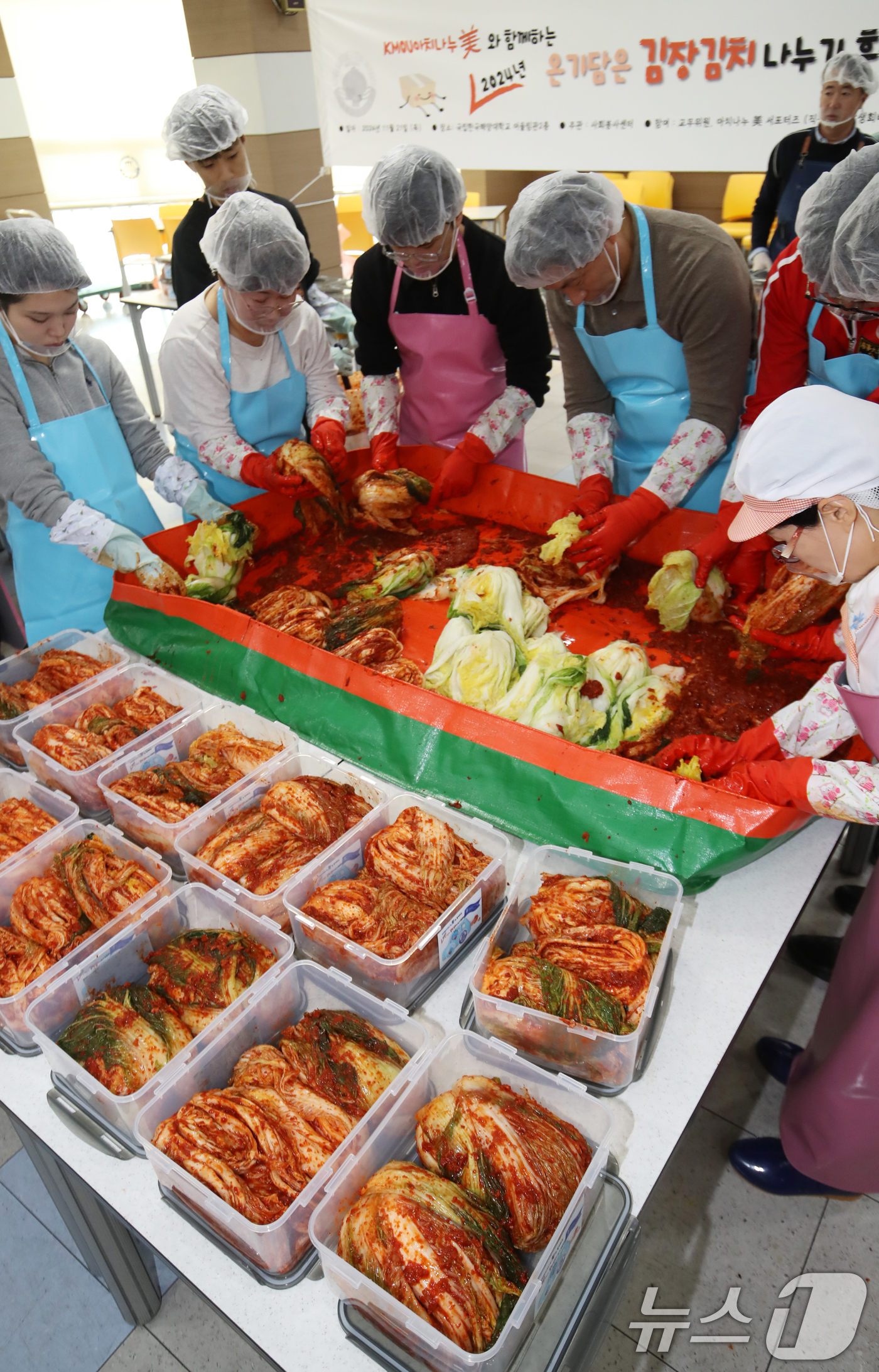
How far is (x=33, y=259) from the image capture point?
2615mm

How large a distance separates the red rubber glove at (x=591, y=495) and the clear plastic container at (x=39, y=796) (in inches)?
78.6

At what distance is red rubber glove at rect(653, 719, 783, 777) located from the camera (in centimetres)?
215

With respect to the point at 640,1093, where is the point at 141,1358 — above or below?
below

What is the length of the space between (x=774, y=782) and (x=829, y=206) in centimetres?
180

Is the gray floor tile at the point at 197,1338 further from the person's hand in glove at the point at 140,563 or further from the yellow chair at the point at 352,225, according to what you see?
the yellow chair at the point at 352,225

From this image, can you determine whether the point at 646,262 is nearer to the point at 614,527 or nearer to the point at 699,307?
the point at 699,307

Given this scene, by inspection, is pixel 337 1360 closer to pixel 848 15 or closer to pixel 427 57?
pixel 848 15

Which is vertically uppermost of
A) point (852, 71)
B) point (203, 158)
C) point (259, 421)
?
point (852, 71)

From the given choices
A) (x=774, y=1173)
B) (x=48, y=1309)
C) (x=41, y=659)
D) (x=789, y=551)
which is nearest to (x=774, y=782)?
(x=789, y=551)

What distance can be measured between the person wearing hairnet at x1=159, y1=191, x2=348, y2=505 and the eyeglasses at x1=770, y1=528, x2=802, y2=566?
1.92 m

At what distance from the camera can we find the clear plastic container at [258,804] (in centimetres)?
186

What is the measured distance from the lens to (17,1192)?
266cm

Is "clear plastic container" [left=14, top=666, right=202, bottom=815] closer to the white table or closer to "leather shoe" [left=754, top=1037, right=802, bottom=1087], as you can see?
the white table

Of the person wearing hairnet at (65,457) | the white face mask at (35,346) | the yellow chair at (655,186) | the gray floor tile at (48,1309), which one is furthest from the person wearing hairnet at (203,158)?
the yellow chair at (655,186)
